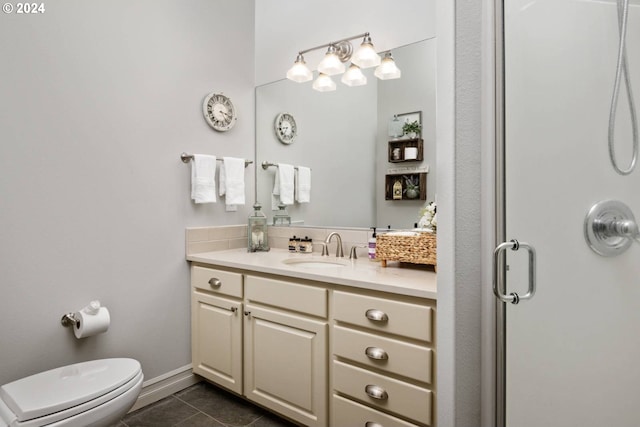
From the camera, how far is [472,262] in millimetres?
1061

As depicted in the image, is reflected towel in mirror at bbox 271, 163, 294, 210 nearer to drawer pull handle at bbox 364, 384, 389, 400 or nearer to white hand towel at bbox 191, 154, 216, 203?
white hand towel at bbox 191, 154, 216, 203

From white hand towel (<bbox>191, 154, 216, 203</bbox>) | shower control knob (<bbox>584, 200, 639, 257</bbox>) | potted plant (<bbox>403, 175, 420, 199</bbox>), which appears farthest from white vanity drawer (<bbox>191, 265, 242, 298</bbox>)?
shower control knob (<bbox>584, 200, 639, 257</bbox>)

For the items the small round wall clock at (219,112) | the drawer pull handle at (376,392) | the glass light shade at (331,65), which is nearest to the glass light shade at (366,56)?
the glass light shade at (331,65)

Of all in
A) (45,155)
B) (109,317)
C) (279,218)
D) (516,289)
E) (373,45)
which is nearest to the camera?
(516,289)

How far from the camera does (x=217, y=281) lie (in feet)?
6.63

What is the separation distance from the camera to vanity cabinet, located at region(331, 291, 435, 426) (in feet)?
4.19

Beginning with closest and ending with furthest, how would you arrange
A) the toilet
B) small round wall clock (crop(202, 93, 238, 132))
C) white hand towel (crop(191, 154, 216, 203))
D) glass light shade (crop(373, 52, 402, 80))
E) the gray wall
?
the toilet
the gray wall
glass light shade (crop(373, 52, 402, 80))
white hand towel (crop(191, 154, 216, 203))
small round wall clock (crop(202, 93, 238, 132))

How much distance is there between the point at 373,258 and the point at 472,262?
3.13ft

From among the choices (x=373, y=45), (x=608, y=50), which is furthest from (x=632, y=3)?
(x=373, y=45)

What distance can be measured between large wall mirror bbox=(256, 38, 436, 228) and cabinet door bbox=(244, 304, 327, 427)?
80 cm

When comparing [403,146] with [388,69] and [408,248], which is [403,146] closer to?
[388,69]

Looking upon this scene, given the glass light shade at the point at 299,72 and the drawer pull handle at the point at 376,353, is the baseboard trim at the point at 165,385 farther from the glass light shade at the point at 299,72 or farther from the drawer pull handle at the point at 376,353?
the glass light shade at the point at 299,72

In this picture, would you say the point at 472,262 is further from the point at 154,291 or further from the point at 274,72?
the point at 274,72

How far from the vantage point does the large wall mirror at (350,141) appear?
6.49 feet
